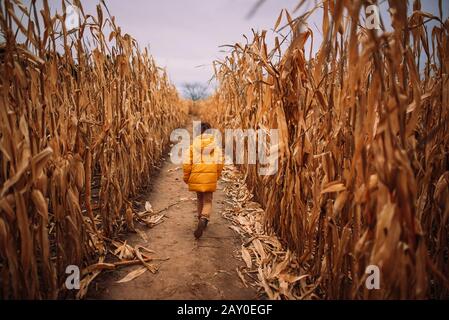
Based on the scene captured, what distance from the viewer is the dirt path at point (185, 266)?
64.3 inches

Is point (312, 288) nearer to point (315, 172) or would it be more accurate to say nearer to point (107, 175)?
point (315, 172)

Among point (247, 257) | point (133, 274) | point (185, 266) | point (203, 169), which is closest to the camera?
point (133, 274)

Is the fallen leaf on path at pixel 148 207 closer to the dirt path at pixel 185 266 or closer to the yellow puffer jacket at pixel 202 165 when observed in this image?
the dirt path at pixel 185 266

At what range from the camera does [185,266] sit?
6.29ft

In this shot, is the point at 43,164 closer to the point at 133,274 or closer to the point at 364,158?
the point at 133,274

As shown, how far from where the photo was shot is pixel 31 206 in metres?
1.34

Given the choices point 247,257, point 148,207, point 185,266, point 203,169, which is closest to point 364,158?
point 247,257

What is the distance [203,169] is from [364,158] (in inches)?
63.6

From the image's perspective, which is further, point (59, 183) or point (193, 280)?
point (193, 280)

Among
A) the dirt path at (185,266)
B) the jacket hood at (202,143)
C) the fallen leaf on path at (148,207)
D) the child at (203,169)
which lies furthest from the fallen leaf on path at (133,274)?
the jacket hood at (202,143)

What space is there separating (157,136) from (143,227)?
2.27 m

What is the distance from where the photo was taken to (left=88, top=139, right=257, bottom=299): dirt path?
1.63 meters

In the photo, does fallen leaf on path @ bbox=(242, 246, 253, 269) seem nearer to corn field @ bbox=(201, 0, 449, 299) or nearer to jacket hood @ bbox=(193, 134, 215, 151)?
corn field @ bbox=(201, 0, 449, 299)
